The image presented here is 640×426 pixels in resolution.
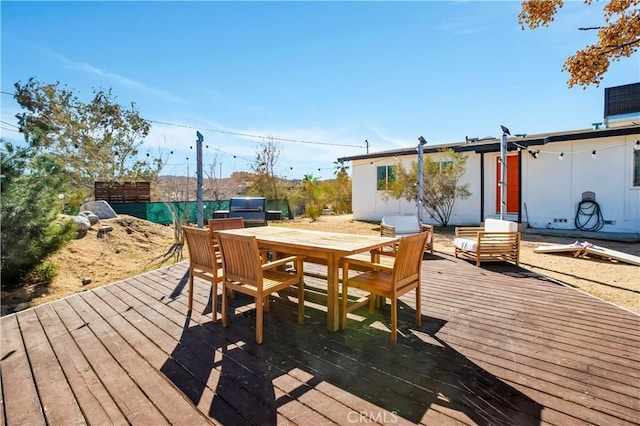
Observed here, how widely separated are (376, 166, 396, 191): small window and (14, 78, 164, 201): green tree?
454 inches

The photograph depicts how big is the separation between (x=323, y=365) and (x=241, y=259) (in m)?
1.07

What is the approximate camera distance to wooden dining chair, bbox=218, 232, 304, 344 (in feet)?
8.30

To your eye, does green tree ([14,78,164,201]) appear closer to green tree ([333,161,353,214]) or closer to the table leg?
green tree ([333,161,353,214])

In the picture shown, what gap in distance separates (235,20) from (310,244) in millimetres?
6665

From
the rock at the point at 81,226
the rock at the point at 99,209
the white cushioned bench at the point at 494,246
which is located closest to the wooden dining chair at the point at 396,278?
the white cushioned bench at the point at 494,246

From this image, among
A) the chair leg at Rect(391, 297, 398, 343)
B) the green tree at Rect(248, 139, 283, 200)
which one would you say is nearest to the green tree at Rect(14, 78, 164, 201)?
the green tree at Rect(248, 139, 283, 200)

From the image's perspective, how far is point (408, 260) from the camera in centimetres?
263

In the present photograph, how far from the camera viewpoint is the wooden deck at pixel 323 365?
170 centimetres

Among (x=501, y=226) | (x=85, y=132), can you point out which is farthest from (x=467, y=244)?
(x=85, y=132)

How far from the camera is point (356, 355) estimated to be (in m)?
2.30

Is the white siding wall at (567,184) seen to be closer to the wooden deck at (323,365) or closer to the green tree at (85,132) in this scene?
the wooden deck at (323,365)

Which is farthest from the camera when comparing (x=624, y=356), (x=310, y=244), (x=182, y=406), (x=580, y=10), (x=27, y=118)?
(x=27, y=118)

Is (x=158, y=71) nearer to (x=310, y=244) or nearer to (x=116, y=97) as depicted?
(x=310, y=244)

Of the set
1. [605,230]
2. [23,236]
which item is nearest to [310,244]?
[23,236]
